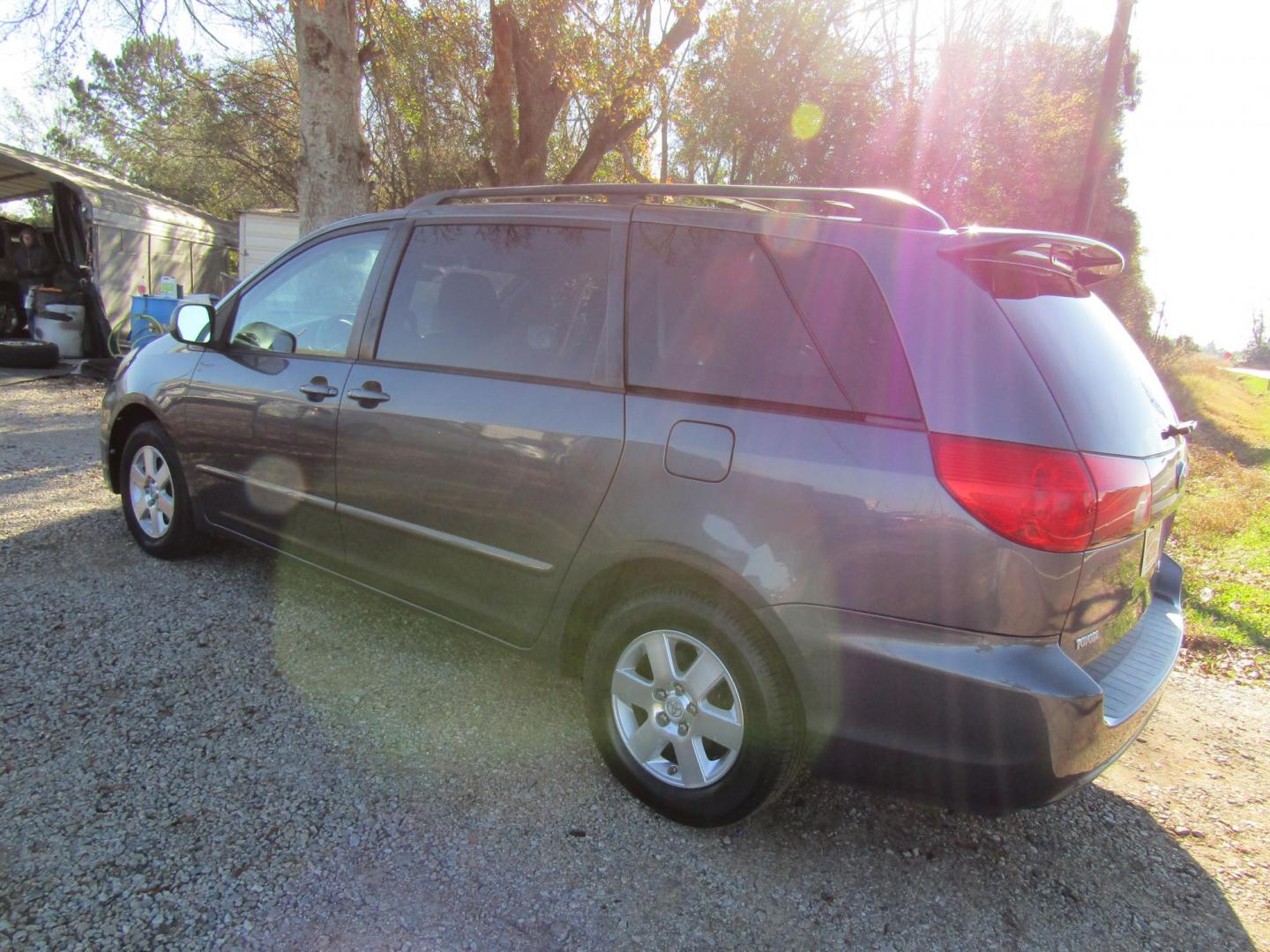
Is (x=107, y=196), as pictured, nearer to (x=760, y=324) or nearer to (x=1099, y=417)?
(x=760, y=324)

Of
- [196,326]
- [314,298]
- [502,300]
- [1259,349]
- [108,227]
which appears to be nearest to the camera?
[502,300]

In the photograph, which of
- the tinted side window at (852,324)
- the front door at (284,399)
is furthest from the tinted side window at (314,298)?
the tinted side window at (852,324)

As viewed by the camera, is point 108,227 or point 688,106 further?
point 688,106

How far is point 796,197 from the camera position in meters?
2.42

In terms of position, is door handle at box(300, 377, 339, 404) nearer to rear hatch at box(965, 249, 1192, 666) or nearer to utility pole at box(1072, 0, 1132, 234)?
rear hatch at box(965, 249, 1192, 666)

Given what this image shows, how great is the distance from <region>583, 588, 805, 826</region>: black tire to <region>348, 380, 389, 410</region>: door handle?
4.13 feet

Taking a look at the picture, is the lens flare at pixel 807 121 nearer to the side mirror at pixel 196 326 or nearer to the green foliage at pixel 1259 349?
the side mirror at pixel 196 326

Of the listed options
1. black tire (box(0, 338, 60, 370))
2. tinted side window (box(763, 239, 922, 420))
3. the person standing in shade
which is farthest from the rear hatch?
the person standing in shade

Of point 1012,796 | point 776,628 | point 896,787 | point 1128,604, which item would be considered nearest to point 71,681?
point 776,628

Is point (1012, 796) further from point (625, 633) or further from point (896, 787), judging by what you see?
point (625, 633)

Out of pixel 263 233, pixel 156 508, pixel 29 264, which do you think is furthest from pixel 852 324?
pixel 263 233

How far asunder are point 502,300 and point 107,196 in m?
13.5

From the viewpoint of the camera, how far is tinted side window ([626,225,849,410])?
7.29 ft

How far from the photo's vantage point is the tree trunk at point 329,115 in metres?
7.92
